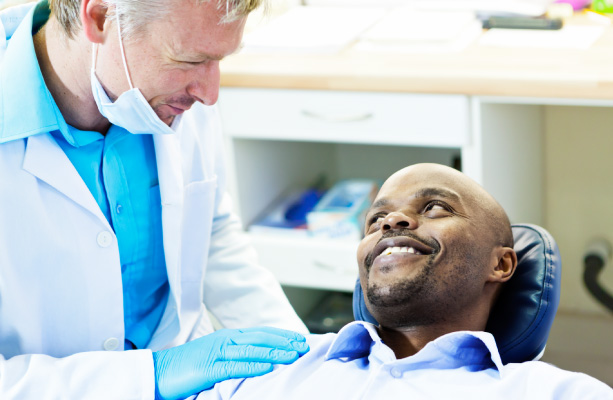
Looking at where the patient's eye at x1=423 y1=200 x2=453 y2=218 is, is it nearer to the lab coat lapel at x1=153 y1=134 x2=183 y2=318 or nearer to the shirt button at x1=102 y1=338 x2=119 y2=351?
the lab coat lapel at x1=153 y1=134 x2=183 y2=318

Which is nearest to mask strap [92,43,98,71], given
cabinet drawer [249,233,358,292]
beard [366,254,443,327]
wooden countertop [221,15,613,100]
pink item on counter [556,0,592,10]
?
beard [366,254,443,327]

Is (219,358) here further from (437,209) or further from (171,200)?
(437,209)

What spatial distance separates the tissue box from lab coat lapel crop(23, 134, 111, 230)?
846 millimetres

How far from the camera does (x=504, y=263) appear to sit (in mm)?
1521

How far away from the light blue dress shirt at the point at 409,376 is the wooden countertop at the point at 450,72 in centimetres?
68

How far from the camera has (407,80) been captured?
194 cm

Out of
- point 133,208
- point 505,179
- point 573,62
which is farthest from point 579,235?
point 133,208

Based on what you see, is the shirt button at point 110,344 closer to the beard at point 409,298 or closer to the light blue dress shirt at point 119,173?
the light blue dress shirt at point 119,173

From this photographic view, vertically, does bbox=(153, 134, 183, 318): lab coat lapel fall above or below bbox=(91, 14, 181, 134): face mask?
below

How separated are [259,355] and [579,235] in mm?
1428

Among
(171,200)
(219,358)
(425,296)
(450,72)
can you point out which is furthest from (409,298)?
(450,72)

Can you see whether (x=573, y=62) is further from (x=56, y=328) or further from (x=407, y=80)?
(x=56, y=328)

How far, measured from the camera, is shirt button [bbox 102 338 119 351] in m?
1.51

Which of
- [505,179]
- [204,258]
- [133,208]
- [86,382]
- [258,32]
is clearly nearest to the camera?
[86,382]
